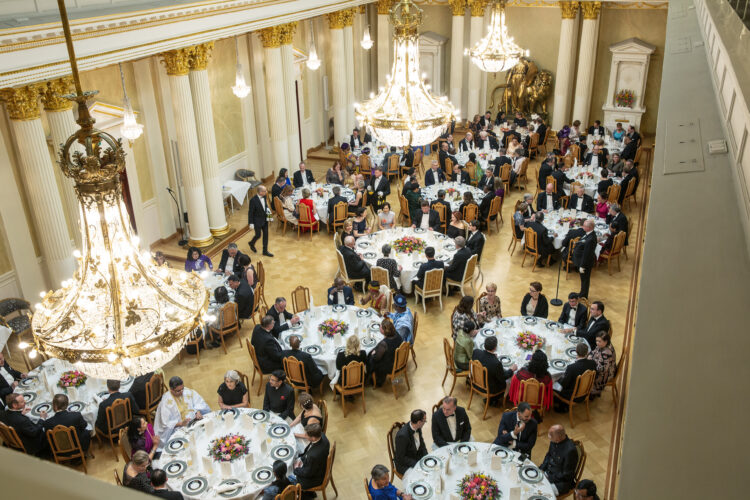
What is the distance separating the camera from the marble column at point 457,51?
68.9 ft

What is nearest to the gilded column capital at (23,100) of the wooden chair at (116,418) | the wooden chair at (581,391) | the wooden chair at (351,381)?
the wooden chair at (116,418)

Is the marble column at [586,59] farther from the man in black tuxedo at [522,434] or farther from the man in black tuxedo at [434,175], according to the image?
the man in black tuxedo at [522,434]

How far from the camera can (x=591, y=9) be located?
19.3m

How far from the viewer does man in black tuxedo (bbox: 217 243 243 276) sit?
1121 centimetres

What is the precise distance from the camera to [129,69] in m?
12.7

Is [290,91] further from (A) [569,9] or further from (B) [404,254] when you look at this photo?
(A) [569,9]

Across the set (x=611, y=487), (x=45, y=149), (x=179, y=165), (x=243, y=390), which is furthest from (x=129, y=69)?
(x=611, y=487)

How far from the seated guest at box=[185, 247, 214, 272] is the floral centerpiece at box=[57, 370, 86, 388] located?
303cm

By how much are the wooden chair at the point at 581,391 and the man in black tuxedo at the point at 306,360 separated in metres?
3.23

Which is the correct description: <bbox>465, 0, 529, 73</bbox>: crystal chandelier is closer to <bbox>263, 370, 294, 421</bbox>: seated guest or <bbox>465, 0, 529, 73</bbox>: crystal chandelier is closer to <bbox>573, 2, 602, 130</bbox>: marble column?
<bbox>263, 370, 294, 421</bbox>: seated guest

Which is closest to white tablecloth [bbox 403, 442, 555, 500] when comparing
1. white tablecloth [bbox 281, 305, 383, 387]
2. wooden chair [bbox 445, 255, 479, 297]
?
white tablecloth [bbox 281, 305, 383, 387]

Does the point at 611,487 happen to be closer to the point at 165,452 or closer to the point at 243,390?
the point at 243,390

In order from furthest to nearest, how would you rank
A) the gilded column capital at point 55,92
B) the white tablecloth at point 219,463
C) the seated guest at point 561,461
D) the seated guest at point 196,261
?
the seated guest at point 196,261 < the gilded column capital at point 55,92 < the seated guest at point 561,461 < the white tablecloth at point 219,463

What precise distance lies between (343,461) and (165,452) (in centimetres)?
219
